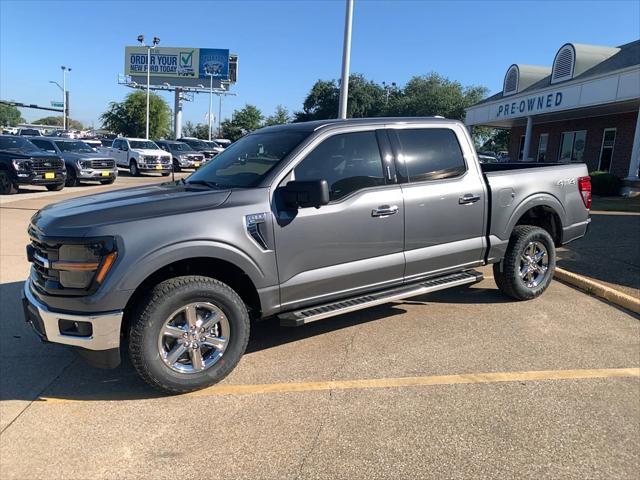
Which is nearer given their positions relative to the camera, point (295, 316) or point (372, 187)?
point (295, 316)

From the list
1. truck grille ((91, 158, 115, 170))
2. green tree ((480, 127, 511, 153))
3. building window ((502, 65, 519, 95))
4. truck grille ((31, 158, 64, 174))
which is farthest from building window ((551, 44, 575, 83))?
green tree ((480, 127, 511, 153))

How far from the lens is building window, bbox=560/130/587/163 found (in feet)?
75.8

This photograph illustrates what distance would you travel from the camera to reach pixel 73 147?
20203 mm

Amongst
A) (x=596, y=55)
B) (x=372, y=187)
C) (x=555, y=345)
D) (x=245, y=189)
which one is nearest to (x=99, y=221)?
(x=245, y=189)

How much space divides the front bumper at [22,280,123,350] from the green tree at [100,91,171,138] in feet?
206

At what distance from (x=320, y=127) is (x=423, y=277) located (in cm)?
168

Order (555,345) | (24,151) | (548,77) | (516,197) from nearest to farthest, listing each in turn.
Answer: (555,345) → (516,197) → (24,151) → (548,77)

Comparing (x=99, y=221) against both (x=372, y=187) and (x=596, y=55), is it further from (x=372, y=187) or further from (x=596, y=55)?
(x=596, y=55)

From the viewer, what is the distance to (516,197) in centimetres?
533

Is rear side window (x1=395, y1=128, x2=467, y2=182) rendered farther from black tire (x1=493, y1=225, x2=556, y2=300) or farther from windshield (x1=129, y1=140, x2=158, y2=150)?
windshield (x1=129, y1=140, x2=158, y2=150)

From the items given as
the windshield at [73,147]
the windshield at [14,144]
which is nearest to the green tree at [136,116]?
the windshield at [73,147]

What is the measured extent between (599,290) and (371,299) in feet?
10.7

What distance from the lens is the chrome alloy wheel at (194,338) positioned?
3529 mm

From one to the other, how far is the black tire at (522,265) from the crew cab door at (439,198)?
50 cm
